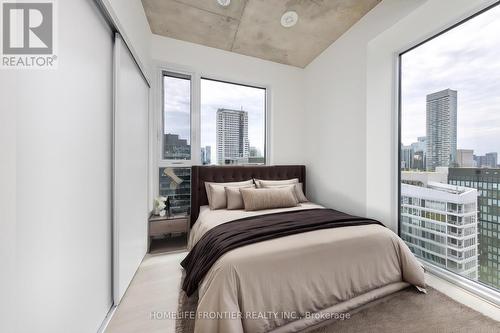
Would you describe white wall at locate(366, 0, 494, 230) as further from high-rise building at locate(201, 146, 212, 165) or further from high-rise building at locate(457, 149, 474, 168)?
high-rise building at locate(201, 146, 212, 165)

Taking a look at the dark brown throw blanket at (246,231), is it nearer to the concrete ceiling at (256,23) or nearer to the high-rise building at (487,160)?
the high-rise building at (487,160)

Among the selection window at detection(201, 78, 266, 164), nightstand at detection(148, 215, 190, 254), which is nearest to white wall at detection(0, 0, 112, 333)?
nightstand at detection(148, 215, 190, 254)

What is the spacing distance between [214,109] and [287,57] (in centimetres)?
150

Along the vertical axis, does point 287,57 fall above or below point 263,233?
above

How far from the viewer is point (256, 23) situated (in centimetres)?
254

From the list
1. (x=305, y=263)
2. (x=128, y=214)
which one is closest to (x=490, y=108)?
(x=305, y=263)

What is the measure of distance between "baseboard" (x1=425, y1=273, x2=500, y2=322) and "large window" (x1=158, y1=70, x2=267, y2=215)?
2.56 metres

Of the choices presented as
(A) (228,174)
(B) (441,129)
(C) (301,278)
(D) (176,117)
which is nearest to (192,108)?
(D) (176,117)

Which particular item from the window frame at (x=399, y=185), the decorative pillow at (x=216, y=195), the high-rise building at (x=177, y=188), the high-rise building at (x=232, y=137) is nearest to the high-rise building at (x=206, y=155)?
the high-rise building at (x=232, y=137)

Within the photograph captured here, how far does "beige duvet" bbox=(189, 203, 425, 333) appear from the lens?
1234mm

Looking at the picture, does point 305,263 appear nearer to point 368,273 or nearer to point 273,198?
point 368,273

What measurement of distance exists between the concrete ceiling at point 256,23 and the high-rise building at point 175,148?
1419 mm

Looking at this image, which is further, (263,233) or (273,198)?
(273,198)

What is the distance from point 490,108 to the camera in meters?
1.70
